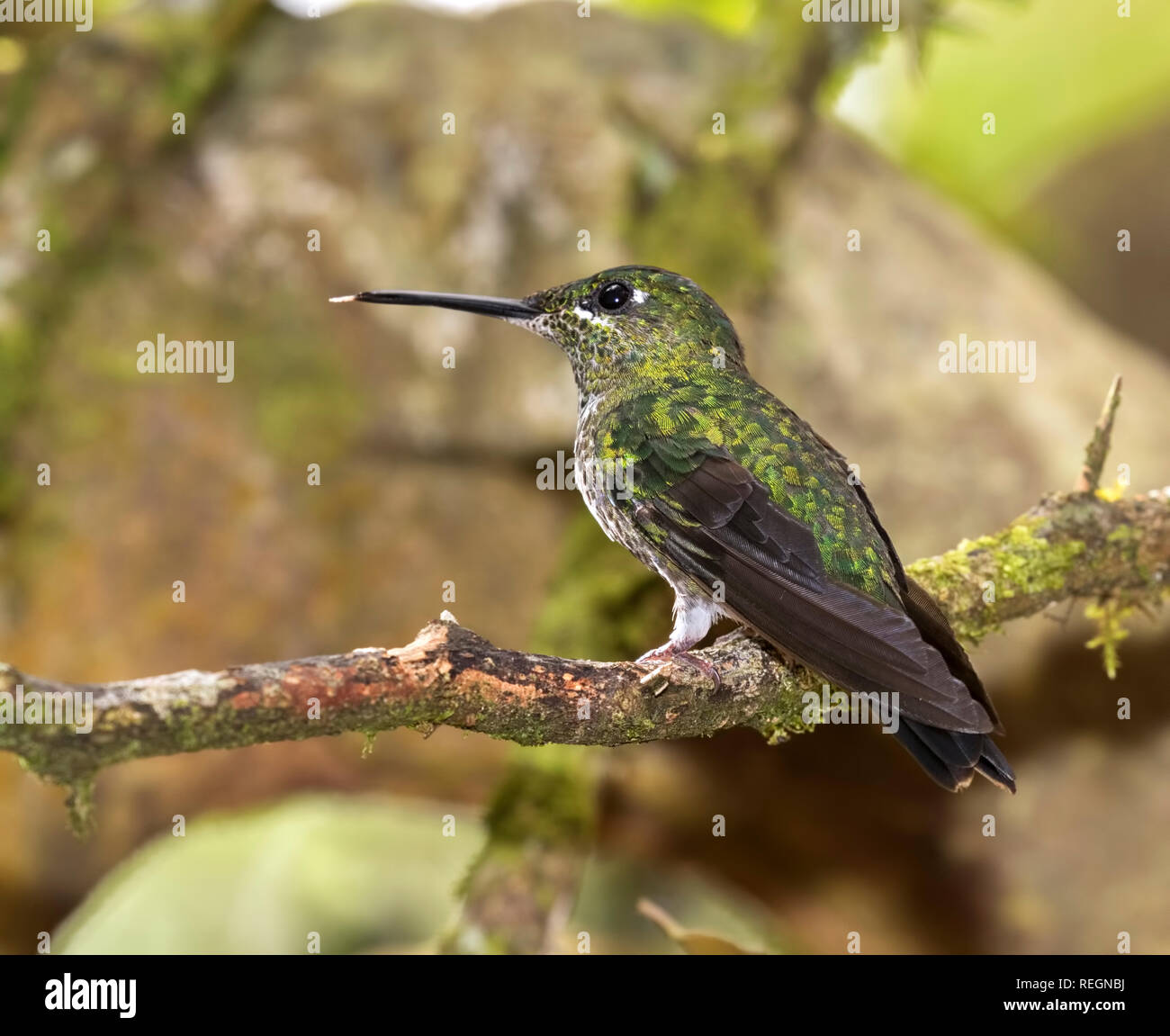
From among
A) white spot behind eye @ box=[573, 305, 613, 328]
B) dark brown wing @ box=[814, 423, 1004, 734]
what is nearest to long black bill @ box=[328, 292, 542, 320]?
white spot behind eye @ box=[573, 305, 613, 328]

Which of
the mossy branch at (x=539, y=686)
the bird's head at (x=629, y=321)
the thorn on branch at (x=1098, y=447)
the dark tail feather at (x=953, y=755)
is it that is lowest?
the dark tail feather at (x=953, y=755)

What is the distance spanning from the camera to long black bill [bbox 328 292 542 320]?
3930 millimetres

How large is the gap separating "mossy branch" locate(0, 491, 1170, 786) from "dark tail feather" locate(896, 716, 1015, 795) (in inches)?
16.9

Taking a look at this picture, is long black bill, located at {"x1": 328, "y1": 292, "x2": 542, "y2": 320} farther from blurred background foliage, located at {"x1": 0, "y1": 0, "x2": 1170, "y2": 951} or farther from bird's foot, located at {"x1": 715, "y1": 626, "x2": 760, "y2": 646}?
blurred background foliage, located at {"x1": 0, "y1": 0, "x2": 1170, "y2": 951}

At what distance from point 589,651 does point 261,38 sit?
4.51m

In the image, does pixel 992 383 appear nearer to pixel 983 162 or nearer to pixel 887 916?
pixel 887 916

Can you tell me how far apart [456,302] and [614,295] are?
0.57 metres

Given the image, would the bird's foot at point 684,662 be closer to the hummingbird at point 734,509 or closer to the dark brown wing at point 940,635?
the hummingbird at point 734,509

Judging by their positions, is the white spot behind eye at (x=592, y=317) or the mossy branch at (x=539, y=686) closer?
the mossy branch at (x=539, y=686)

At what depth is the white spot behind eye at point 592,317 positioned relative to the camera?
4.11m

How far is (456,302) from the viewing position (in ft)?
13.0

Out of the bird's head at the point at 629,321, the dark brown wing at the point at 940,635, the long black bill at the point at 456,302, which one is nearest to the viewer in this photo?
the dark brown wing at the point at 940,635

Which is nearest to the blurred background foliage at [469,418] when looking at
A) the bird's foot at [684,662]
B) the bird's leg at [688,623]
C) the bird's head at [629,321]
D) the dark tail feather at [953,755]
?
the bird's head at [629,321]

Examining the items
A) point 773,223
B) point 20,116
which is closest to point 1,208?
point 20,116
